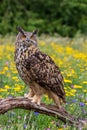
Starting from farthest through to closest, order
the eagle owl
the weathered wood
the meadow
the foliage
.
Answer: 1. the foliage
2. the meadow
3. the eagle owl
4. the weathered wood

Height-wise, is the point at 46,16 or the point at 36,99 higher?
the point at 46,16

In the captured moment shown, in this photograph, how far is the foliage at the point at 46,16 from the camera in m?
24.0

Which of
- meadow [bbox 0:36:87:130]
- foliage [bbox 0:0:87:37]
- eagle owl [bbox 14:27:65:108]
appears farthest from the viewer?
foliage [bbox 0:0:87:37]

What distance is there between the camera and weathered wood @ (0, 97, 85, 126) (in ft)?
18.8

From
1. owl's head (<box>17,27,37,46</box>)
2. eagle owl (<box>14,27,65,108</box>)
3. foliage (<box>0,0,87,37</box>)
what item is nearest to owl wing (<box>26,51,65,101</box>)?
eagle owl (<box>14,27,65,108</box>)

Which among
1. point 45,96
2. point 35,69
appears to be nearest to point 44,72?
point 35,69

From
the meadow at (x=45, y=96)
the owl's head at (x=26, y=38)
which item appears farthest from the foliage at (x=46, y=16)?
the owl's head at (x=26, y=38)

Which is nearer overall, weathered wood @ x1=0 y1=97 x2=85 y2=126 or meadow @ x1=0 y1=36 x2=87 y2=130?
weathered wood @ x1=0 y1=97 x2=85 y2=126

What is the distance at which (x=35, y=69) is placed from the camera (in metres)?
5.96

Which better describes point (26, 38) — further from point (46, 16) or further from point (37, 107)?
point (46, 16)

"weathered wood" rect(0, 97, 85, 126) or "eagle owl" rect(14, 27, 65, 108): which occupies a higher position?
"eagle owl" rect(14, 27, 65, 108)

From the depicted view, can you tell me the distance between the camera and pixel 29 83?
5.98 meters

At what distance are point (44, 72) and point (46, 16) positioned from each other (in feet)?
65.4

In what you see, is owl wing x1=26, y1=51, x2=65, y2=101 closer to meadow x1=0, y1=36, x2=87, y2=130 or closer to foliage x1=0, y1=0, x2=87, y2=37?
meadow x1=0, y1=36, x2=87, y2=130
